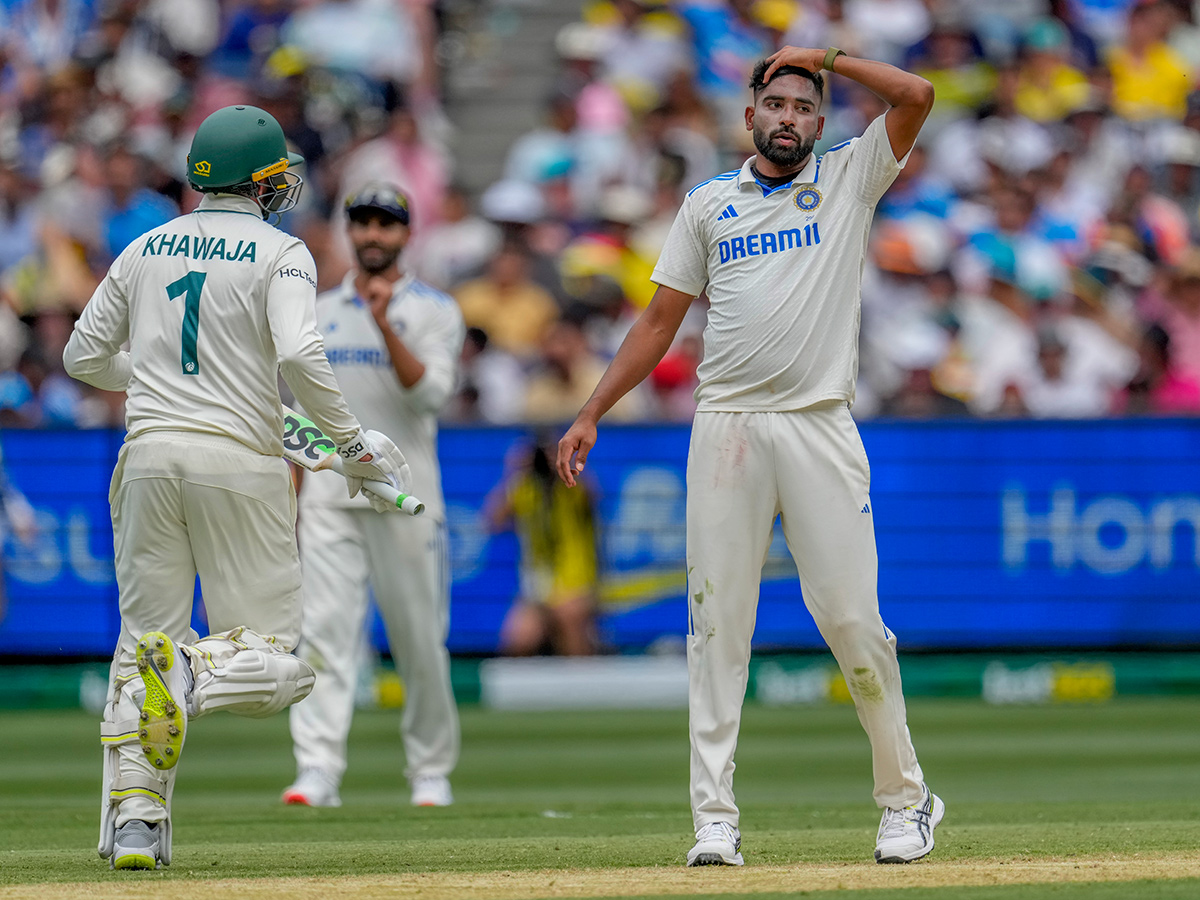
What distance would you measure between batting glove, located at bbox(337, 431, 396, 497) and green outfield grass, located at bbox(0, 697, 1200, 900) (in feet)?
3.91

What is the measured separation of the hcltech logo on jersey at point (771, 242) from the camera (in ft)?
18.7

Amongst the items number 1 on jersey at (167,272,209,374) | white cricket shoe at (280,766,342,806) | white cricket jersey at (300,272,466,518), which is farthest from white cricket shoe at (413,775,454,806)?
number 1 on jersey at (167,272,209,374)

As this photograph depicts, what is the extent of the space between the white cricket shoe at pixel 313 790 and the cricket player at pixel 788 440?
2.83 meters

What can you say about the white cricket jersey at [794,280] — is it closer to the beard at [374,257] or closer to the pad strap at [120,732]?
the pad strap at [120,732]

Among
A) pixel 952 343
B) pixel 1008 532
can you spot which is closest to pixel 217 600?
pixel 1008 532

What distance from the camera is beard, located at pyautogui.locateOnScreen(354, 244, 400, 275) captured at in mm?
8406

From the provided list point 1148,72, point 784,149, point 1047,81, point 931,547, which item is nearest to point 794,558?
point 784,149

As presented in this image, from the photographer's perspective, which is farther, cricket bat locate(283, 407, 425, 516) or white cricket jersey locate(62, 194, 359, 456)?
cricket bat locate(283, 407, 425, 516)

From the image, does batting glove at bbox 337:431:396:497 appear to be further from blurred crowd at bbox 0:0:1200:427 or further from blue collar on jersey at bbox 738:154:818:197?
blurred crowd at bbox 0:0:1200:427

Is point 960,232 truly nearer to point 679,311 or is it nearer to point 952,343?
point 952,343

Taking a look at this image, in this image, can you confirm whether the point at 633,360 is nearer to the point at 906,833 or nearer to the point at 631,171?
the point at 906,833

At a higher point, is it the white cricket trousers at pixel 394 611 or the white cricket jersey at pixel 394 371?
the white cricket jersey at pixel 394 371

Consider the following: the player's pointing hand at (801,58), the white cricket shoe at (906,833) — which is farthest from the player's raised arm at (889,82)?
the white cricket shoe at (906,833)

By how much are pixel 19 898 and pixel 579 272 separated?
10.3 m
